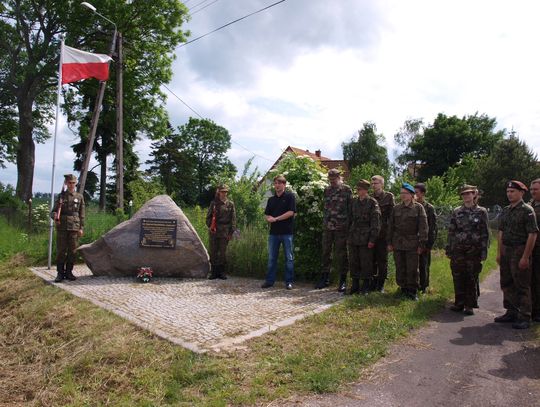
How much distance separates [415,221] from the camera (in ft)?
21.7

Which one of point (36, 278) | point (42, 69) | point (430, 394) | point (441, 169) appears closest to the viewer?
point (430, 394)

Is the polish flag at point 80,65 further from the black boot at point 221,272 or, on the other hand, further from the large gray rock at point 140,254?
the black boot at point 221,272

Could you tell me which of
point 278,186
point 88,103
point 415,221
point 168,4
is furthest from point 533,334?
point 88,103

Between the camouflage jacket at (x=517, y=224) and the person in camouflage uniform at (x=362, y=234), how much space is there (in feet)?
5.72

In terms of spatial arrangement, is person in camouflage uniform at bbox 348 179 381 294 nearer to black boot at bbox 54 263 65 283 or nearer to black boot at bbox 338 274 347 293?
black boot at bbox 338 274 347 293

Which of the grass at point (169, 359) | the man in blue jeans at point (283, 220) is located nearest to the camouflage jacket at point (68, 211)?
the grass at point (169, 359)

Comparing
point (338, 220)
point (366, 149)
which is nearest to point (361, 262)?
point (338, 220)

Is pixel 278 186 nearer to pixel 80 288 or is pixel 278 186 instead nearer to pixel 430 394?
pixel 80 288

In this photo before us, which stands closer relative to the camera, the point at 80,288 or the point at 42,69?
the point at 80,288

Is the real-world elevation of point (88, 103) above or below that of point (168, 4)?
below

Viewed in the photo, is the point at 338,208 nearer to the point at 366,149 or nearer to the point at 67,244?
the point at 67,244

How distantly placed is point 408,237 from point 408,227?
15cm

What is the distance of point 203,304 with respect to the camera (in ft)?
20.6

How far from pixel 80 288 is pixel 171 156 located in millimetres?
43615
